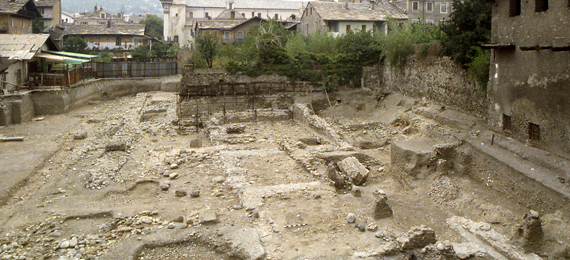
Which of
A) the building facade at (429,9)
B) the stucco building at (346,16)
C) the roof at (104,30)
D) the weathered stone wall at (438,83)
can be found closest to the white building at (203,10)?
the roof at (104,30)

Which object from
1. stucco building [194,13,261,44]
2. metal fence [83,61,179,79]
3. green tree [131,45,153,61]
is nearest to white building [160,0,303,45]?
stucco building [194,13,261,44]

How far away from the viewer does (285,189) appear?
11.9 m

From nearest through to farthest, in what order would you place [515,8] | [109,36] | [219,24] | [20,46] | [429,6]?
1. [515,8]
2. [20,46]
3. [429,6]
4. [219,24]
5. [109,36]

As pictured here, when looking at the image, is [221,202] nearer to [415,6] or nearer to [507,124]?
[507,124]

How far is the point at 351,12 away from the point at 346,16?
1185mm

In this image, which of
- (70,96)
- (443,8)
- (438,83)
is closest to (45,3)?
(70,96)

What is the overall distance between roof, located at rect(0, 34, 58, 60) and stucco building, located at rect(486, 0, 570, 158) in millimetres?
24555

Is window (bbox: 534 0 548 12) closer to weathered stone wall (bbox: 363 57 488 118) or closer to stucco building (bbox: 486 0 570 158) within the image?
stucco building (bbox: 486 0 570 158)

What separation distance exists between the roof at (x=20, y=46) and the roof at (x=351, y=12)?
20.9 meters

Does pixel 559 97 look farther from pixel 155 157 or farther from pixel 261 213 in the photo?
pixel 155 157

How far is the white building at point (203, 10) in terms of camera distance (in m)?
60.7

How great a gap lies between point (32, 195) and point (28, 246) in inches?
147

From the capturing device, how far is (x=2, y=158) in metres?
15.7

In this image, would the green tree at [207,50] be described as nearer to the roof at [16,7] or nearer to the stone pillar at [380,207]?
the roof at [16,7]
